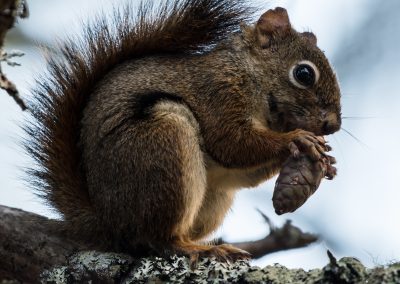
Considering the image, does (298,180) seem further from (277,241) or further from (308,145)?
(277,241)

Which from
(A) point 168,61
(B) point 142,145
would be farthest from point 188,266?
(A) point 168,61

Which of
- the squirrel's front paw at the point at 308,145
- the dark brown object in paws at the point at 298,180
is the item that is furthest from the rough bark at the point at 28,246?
the squirrel's front paw at the point at 308,145

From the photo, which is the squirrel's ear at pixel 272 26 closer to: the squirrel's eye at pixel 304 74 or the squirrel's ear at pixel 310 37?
the squirrel's ear at pixel 310 37

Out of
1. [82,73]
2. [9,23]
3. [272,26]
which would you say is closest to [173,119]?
[82,73]

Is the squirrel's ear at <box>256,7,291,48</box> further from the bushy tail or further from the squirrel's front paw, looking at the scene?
the squirrel's front paw

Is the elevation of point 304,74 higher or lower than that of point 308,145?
higher
